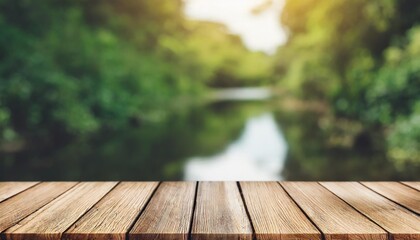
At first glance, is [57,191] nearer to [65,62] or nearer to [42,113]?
[42,113]

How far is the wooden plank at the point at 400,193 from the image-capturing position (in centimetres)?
101

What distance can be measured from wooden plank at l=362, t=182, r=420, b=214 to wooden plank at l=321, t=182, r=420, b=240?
2 cm

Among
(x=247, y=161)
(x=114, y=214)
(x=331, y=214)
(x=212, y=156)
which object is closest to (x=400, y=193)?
(x=331, y=214)

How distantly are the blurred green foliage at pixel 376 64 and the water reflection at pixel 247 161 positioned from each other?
5.21ft

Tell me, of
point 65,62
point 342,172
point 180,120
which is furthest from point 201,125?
point 342,172

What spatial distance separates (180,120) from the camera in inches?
464

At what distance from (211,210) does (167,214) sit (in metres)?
0.10

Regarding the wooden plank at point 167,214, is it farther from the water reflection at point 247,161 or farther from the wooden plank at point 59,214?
the water reflection at point 247,161

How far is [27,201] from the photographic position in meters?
1.05

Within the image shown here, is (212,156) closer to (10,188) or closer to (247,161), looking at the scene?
(247,161)

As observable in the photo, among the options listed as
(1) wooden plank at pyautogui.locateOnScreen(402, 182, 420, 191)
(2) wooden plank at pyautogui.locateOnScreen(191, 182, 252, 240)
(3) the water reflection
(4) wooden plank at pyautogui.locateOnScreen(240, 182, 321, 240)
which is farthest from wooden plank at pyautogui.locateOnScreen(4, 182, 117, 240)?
(3) the water reflection

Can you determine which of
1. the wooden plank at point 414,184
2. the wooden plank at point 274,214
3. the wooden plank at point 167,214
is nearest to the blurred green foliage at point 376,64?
the wooden plank at point 414,184

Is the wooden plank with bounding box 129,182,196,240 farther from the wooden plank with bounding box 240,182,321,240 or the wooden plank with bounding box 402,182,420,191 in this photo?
the wooden plank with bounding box 402,182,420,191

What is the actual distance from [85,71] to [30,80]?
2.39 m
